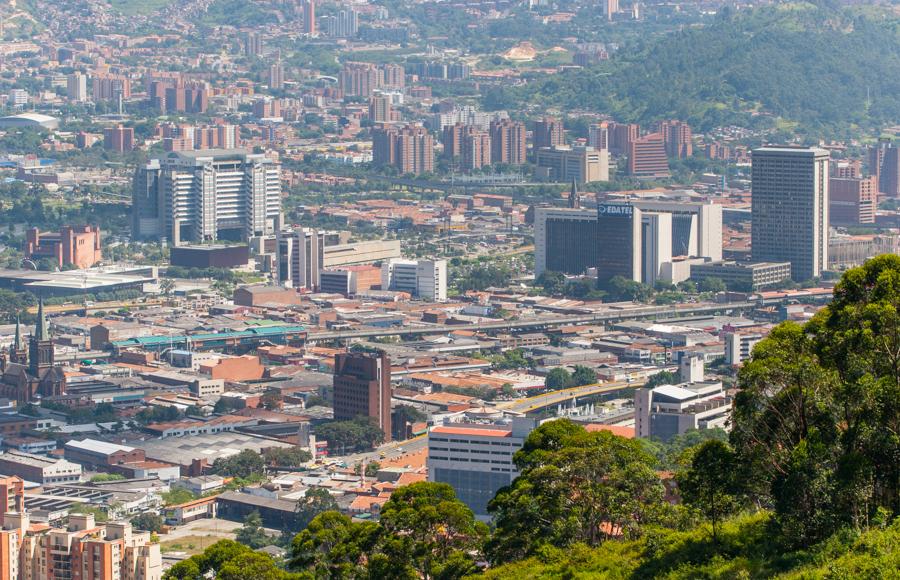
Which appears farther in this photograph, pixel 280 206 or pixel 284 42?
pixel 284 42

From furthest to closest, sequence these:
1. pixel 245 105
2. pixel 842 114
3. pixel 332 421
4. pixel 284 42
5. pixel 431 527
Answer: pixel 284 42 → pixel 245 105 → pixel 842 114 → pixel 332 421 → pixel 431 527

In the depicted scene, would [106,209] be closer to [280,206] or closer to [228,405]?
[280,206]

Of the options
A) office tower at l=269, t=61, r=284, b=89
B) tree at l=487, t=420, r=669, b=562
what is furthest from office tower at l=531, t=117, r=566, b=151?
tree at l=487, t=420, r=669, b=562

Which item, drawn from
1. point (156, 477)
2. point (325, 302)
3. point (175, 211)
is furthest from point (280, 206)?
point (156, 477)

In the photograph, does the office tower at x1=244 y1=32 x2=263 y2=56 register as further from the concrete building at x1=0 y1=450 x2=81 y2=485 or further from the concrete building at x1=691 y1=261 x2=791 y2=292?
the concrete building at x1=0 y1=450 x2=81 y2=485

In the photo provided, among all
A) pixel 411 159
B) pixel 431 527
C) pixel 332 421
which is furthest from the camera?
pixel 411 159

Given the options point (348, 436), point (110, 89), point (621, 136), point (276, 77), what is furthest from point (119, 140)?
point (348, 436)

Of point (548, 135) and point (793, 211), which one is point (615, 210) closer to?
point (793, 211)
